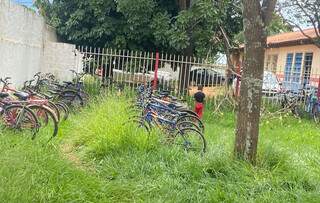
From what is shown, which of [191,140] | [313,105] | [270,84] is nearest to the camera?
[191,140]

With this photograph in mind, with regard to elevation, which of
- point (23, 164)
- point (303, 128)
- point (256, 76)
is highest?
point (256, 76)

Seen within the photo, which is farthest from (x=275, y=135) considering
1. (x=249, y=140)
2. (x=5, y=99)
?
(x=5, y=99)

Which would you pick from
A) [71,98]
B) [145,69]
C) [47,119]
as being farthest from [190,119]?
[145,69]

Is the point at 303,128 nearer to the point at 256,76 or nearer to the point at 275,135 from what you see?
the point at 275,135

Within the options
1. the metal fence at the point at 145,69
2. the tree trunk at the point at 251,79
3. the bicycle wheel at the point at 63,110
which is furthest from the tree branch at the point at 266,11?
the metal fence at the point at 145,69

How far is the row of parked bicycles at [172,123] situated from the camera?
286 inches

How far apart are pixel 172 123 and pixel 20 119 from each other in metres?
2.39

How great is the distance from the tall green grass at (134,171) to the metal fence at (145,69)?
7.39m

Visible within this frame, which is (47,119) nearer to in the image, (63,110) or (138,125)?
(138,125)

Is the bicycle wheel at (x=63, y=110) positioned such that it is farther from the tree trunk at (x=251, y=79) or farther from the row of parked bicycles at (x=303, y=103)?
the row of parked bicycles at (x=303, y=103)

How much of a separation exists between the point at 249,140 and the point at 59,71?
10.6 metres

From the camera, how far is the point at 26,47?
13180mm

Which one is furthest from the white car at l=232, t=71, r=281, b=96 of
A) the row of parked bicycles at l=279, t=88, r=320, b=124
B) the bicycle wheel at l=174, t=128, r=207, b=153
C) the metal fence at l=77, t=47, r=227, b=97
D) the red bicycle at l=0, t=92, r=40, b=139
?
A: the red bicycle at l=0, t=92, r=40, b=139

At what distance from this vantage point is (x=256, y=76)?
19.2 ft
